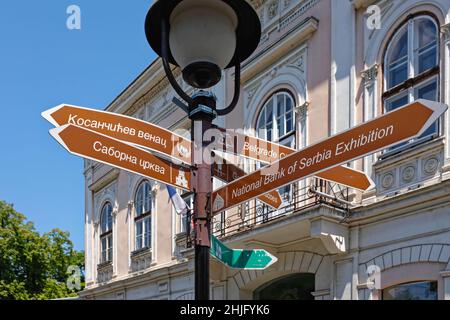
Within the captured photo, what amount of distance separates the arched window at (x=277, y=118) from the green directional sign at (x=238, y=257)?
26.6 ft

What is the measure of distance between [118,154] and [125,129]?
0.30 metres

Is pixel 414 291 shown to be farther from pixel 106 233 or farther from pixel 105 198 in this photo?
pixel 105 198

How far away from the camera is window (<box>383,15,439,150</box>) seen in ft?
29.9

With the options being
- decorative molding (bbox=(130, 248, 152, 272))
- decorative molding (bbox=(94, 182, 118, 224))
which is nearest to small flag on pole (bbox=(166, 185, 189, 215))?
decorative molding (bbox=(130, 248, 152, 272))

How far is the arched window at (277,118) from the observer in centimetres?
1236

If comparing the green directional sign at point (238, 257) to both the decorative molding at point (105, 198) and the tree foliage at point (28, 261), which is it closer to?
the decorative molding at point (105, 198)

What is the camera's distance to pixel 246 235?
11.4 metres

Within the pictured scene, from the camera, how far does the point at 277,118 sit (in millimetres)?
12711

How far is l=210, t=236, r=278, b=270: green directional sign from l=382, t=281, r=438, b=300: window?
544 centimetres

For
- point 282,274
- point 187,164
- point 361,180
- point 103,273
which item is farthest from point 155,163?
point 103,273

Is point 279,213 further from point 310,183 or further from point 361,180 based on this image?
point 361,180

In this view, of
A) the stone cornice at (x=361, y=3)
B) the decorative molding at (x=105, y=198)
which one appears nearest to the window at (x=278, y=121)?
the stone cornice at (x=361, y=3)

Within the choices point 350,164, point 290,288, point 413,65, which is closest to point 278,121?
point 350,164

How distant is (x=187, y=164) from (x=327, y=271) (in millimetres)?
7536
